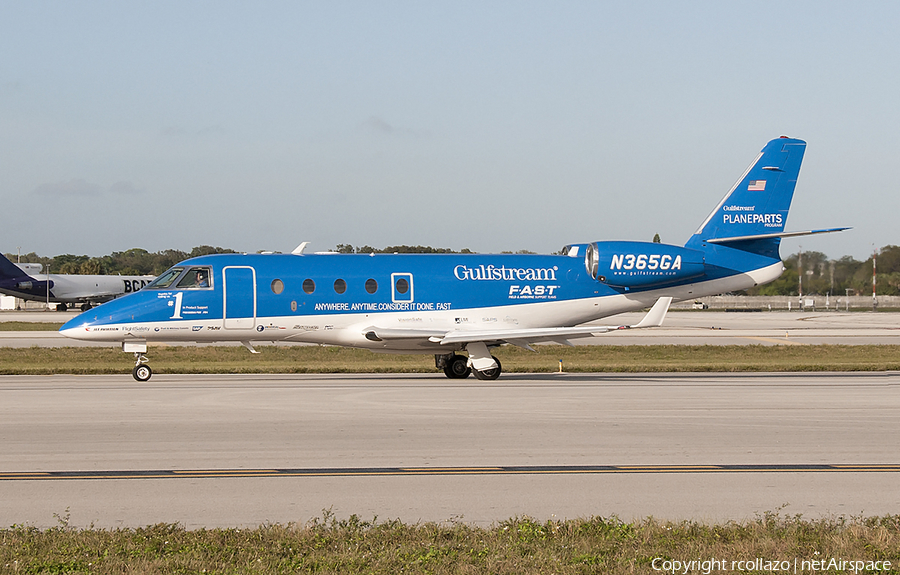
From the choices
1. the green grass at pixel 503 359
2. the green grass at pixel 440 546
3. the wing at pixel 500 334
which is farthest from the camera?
the green grass at pixel 503 359

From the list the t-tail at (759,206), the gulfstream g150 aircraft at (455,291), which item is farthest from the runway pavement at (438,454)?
the t-tail at (759,206)

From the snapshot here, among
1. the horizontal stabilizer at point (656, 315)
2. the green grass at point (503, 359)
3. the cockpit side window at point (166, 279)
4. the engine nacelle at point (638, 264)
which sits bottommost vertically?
the green grass at point (503, 359)

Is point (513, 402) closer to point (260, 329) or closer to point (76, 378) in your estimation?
point (260, 329)

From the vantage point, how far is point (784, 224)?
27.1m

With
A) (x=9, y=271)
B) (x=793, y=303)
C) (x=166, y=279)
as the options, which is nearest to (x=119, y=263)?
(x=9, y=271)

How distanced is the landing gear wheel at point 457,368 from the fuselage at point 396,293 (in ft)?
3.19

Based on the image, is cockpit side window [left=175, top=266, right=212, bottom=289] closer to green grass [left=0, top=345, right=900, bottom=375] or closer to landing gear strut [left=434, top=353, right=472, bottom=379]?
green grass [left=0, top=345, right=900, bottom=375]

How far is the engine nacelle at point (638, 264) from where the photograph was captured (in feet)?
84.1

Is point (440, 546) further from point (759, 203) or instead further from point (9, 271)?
point (9, 271)

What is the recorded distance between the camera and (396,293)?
79.9ft

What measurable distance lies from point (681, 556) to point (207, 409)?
37.7 ft

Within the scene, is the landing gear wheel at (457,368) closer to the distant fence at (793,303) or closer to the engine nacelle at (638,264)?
the engine nacelle at (638,264)

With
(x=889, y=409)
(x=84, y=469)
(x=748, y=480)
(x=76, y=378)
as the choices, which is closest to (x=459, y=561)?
(x=748, y=480)

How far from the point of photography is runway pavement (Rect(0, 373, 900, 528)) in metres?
9.11
